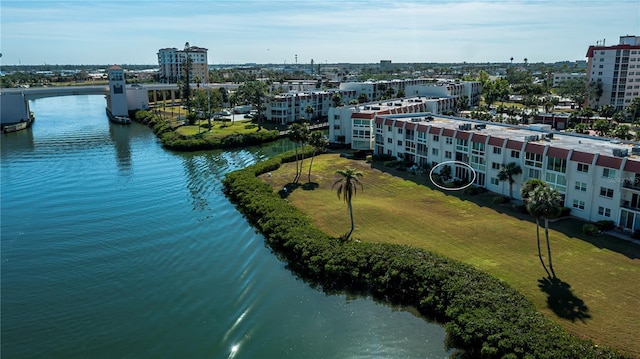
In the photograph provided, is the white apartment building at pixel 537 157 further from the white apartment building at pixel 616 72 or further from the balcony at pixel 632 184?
the white apartment building at pixel 616 72

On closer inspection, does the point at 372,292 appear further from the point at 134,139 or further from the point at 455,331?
the point at 134,139

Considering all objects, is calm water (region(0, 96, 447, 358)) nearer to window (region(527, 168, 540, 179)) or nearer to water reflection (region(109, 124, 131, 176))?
water reflection (region(109, 124, 131, 176))

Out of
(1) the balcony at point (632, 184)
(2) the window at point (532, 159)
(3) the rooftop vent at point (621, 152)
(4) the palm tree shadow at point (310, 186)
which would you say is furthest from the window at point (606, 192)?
(4) the palm tree shadow at point (310, 186)

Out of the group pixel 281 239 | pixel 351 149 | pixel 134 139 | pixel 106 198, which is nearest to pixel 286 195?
pixel 281 239

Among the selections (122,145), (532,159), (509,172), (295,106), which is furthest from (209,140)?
(532,159)

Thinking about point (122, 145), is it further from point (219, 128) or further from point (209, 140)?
point (219, 128)
